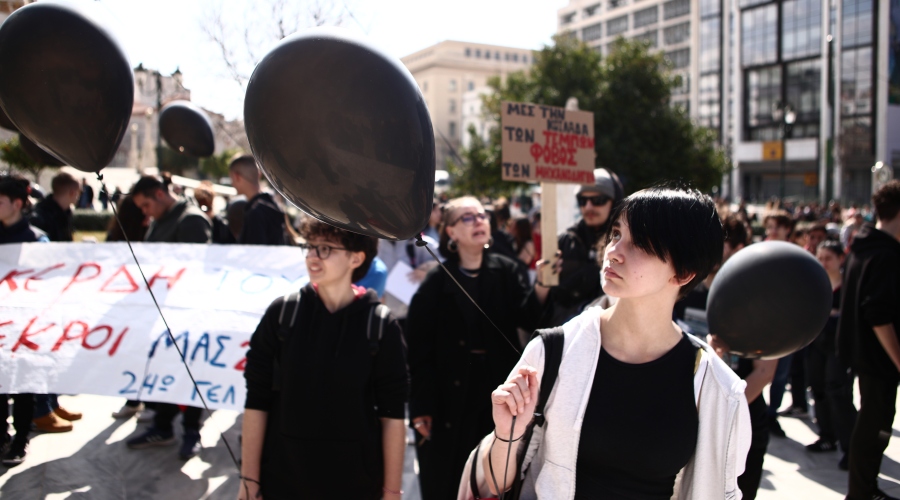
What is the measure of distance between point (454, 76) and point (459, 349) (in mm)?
83795

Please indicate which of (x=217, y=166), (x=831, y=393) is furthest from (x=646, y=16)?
(x=831, y=393)

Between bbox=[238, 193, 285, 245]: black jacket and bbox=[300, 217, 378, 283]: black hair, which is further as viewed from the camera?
bbox=[238, 193, 285, 245]: black jacket

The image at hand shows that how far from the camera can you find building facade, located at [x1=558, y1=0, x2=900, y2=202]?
45.6 metres

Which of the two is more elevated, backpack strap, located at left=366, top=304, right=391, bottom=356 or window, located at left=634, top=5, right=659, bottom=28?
window, located at left=634, top=5, right=659, bottom=28

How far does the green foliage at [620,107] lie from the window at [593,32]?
2323 inches

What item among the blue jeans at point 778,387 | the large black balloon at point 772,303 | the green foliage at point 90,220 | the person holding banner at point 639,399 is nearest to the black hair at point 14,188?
the person holding banner at point 639,399

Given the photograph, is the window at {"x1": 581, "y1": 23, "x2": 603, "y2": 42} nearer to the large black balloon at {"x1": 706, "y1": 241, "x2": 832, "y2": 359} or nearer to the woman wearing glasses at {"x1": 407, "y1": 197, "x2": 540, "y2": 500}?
the woman wearing glasses at {"x1": 407, "y1": 197, "x2": 540, "y2": 500}

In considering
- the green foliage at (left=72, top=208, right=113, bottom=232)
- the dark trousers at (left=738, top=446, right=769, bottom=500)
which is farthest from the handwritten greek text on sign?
the green foliage at (left=72, top=208, right=113, bottom=232)

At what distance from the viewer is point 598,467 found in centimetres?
162

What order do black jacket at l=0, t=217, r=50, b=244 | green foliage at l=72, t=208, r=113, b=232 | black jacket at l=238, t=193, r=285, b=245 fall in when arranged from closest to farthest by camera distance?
black jacket at l=0, t=217, r=50, b=244 → black jacket at l=238, t=193, r=285, b=245 → green foliage at l=72, t=208, r=113, b=232

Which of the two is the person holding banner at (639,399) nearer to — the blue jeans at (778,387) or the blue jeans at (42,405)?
the blue jeans at (42,405)

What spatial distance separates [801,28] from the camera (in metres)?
48.9

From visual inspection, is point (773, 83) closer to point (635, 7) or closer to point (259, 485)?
point (635, 7)

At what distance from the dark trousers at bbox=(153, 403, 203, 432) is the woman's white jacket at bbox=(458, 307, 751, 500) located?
125 inches
